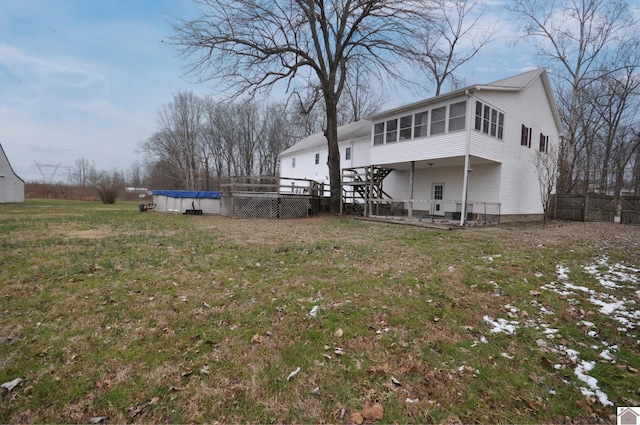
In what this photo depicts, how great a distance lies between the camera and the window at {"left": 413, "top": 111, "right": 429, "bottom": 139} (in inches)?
562

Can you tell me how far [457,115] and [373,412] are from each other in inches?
546

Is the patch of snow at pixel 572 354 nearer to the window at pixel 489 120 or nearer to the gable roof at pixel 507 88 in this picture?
the window at pixel 489 120

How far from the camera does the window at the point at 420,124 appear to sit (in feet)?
46.8

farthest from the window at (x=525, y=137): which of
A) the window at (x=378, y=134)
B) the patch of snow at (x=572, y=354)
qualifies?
the patch of snow at (x=572, y=354)

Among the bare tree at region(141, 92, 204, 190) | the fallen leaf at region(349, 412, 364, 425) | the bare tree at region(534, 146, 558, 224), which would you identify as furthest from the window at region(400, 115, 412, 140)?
the bare tree at region(141, 92, 204, 190)

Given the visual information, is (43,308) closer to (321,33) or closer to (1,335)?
(1,335)

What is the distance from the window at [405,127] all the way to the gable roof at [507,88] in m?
0.46

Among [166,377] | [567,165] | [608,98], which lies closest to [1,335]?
[166,377]

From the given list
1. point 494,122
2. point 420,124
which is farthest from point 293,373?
point 494,122

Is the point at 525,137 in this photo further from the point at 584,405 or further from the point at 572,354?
the point at 584,405

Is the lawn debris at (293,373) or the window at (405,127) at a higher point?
the window at (405,127)

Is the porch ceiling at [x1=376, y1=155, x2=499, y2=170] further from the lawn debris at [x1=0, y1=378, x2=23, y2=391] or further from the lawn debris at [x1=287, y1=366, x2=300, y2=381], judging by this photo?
the lawn debris at [x1=0, y1=378, x2=23, y2=391]

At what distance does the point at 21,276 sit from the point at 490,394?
6.86m

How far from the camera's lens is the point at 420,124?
1450 centimetres
